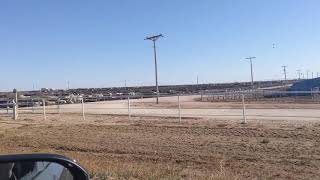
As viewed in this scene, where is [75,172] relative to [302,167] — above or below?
above

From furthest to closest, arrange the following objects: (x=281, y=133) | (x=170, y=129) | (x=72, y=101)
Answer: (x=72, y=101) → (x=170, y=129) → (x=281, y=133)

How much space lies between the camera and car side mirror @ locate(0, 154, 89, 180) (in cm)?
344

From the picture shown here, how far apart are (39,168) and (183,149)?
13.2 m

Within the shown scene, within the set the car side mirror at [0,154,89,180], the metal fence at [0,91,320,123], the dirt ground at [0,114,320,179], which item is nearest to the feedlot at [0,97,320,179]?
the dirt ground at [0,114,320,179]

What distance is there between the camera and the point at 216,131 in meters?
21.6

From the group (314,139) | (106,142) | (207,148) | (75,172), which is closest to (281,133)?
(314,139)

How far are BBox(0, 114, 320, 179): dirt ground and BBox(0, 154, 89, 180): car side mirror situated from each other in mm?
5729

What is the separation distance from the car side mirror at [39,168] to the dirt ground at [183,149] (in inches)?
226

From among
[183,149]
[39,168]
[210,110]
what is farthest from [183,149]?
[210,110]

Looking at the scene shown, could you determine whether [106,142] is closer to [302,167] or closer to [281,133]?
[281,133]

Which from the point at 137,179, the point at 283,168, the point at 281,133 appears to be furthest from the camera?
the point at 281,133

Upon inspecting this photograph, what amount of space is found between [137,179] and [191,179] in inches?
51.0

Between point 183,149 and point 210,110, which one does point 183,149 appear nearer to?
point 183,149

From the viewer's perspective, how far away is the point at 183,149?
54.7 ft
